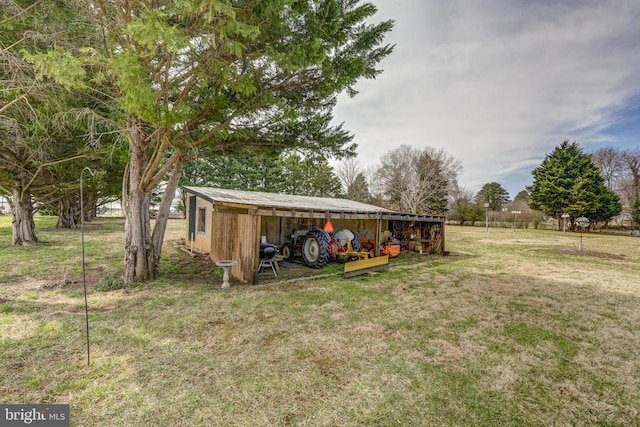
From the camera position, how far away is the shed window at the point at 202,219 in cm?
1089

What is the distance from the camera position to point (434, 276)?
841cm

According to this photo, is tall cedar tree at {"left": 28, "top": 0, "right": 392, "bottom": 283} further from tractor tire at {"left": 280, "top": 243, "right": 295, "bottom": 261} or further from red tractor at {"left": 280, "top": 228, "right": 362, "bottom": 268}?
tractor tire at {"left": 280, "top": 243, "right": 295, "bottom": 261}

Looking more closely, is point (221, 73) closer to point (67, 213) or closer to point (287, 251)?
point (287, 251)

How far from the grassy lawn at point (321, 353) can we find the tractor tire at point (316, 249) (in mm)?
1911

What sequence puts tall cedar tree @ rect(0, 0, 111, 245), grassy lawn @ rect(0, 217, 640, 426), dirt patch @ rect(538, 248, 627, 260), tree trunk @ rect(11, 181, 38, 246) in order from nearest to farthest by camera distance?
grassy lawn @ rect(0, 217, 640, 426)
tall cedar tree @ rect(0, 0, 111, 245)
tree trunk @ rect(11, 181, 38, 246)
dirt patch @ rect(538, 248, 627, 260)

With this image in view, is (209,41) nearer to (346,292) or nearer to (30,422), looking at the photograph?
(30,422)

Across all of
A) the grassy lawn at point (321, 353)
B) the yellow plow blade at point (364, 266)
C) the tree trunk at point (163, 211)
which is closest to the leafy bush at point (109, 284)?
the grassy lawn at point (321, 353)

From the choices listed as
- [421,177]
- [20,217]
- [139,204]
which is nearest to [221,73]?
[139,204]

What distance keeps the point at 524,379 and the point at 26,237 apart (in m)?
16.8

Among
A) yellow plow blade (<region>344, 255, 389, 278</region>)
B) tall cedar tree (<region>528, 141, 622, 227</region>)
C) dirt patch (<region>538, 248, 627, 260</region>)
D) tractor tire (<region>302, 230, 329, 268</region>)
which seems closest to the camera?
yellow plow blade (<region>344, 255, 389, 278</region>)

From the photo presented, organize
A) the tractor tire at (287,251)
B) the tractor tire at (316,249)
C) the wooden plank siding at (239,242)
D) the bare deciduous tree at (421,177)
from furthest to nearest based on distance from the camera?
the bare deciduous tree at (421,177) < the tractor tire at (287,251) < the tractor tire at (316,249) < the wooden plank siding at (239,242)

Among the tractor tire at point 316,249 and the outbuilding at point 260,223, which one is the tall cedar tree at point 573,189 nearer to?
the outbuilding at point 260,223

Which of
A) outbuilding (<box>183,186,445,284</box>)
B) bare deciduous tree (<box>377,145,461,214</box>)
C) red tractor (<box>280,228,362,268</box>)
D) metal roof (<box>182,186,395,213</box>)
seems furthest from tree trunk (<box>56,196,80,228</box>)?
bare deciduous tree (<box>377,145,461,214</box>)

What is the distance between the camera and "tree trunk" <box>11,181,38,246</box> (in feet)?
36.3
